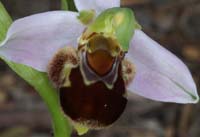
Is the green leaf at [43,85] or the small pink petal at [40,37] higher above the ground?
the small pink petal at [40,37]

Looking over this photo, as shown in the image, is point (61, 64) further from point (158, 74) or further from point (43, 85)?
point (158, 74)

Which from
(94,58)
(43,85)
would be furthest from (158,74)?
(43,85)

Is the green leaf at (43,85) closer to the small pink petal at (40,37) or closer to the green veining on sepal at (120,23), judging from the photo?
the small pink petal at (40,37)

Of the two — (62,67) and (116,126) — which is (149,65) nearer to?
(62,67)

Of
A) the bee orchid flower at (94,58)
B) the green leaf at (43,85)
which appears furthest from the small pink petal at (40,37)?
the green leaf at (43,85)

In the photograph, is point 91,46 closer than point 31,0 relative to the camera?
Yes

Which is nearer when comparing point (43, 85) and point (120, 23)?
point (120, 23)

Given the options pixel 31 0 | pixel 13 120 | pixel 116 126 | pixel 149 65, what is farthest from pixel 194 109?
pixel 149 65
